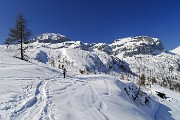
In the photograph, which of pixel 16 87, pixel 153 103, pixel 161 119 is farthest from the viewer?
pixel 153 103

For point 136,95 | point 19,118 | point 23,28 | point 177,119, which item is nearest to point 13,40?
point 23,28

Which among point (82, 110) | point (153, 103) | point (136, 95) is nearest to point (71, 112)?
point (82, 110)

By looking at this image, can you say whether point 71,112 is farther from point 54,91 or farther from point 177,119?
point 177,119

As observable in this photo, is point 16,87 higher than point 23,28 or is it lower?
lower

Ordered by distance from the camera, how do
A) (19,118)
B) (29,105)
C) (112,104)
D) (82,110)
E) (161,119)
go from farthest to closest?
(161,119) < (112,104) < (82,110) < (29,105) < (19,118)

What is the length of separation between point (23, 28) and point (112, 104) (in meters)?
40.3

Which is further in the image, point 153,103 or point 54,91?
point 153,103

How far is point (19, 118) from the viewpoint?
1420 cm

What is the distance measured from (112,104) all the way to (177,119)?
19306 millimetres

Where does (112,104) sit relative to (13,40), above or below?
below

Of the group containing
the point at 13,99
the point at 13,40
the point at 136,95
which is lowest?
the point at 136,95

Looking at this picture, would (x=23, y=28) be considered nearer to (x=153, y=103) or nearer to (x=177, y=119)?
(x=153, y=103)

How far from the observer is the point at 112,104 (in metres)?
24.1

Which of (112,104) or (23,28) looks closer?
(112,104)
